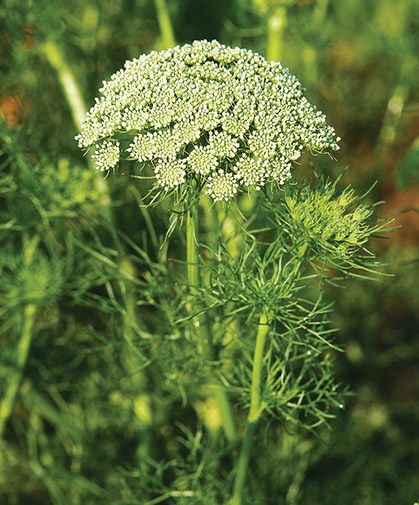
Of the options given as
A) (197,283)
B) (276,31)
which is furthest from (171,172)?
(276,31)

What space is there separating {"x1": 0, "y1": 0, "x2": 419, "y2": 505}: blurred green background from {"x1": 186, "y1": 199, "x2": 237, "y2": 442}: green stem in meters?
0.18

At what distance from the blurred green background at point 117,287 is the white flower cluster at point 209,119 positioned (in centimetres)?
74

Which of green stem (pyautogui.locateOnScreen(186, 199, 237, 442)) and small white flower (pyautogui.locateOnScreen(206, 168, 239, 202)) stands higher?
small white flower (pyautogui.locateOnScreen(206, 168, 239, 202))

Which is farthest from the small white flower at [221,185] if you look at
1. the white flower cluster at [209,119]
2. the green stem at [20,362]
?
the green stem at [20,362]

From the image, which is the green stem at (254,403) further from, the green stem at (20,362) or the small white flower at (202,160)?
the green stem at (20,362)

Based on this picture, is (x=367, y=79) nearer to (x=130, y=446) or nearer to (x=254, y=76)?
(x=130, y=446)

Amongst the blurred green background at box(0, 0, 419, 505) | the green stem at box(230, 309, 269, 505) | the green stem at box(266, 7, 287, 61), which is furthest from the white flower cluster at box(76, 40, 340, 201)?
the green stem at box(266, 7, 287, 61)

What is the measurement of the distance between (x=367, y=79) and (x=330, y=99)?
2.06 metres

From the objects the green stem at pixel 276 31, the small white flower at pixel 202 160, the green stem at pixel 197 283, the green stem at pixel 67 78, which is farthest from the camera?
the green stem at pixel 67 78

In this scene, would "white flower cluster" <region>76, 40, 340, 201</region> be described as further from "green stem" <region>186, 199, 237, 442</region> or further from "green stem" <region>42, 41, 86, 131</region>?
"green stem" <region>42, 41, 86, 131</region>

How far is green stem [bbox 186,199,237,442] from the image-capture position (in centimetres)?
125

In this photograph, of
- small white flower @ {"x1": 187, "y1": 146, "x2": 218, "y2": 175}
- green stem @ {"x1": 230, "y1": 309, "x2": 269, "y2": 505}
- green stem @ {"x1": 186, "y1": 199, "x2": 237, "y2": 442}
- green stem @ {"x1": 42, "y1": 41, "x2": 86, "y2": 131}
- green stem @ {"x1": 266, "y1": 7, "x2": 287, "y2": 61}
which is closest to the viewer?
small white flower @ {"x1": 187, "y1": 146, "x2": 218, "y2": 175}

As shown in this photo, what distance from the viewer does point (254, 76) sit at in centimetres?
113

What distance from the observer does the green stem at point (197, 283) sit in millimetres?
1246
